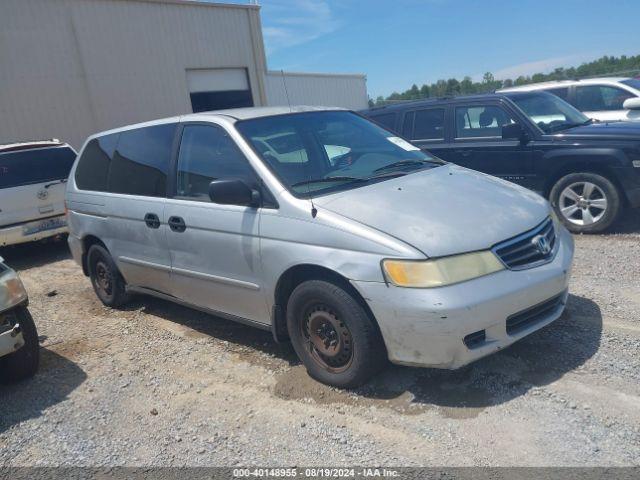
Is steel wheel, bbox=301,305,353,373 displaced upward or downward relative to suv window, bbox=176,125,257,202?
downward

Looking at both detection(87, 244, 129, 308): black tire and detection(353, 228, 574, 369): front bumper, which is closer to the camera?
detection(353, 228, 574, 369): front bumper

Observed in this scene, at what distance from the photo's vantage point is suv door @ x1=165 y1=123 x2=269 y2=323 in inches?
153

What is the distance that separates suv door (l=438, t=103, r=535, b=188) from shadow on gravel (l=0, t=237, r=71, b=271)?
6.08m

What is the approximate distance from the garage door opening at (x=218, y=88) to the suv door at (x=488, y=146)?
11.9m

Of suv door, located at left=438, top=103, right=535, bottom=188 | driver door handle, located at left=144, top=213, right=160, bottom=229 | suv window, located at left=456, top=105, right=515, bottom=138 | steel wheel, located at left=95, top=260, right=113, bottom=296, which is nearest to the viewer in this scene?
driver door handle, located at left=144, top=213, right=160, bottom=229

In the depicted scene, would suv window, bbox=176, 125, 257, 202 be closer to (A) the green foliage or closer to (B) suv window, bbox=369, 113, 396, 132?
(B) suv window, bbox=369, 113, 396, 132

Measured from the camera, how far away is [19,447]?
11.3ft

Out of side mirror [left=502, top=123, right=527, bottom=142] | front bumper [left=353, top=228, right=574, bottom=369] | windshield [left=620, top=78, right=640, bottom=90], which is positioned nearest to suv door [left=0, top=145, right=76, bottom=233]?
side mirror [left=502, top=123, right=527, bottom=142]

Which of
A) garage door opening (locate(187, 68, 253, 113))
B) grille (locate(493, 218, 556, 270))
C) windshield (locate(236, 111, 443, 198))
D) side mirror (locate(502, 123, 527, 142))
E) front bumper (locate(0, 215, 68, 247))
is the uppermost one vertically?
garage door opening (locate(187, 68, 253, 113))

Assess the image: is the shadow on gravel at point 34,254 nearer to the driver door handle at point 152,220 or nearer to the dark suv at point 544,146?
the driver door handle at point 152,220

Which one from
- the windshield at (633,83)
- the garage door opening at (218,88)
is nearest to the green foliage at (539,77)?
the garage door opening at (218,88)

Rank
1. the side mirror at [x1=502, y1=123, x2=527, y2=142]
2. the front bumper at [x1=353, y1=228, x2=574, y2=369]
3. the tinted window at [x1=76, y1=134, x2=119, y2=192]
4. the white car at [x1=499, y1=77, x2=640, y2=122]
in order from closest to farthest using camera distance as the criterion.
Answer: the front bumper at [x1=353, y1=228, x2=574, y2=369]
the tinted window at [x1=76, y1=134, x2=119, y2=192]
the side mirror at [x1=502, y1=123, x2=527, y2=142]
the white car at [x1=499, y1=77, x2=640, y2=122]

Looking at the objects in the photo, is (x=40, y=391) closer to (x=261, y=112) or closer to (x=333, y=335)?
(x=333, y=335)

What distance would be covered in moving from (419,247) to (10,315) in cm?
297
